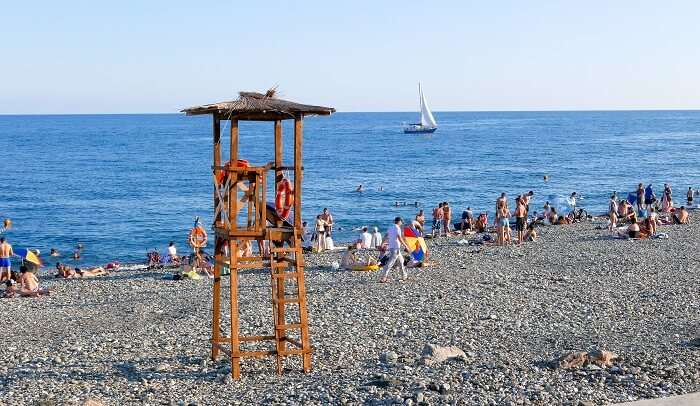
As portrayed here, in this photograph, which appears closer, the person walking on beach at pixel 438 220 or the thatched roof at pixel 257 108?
the thatched roof at pixel 257 108

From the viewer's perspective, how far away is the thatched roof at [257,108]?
13352 mm

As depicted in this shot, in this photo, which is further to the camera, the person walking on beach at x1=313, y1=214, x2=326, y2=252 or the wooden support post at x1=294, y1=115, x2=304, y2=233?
the person walking on beach at x1=313, y1=214, x2=326, y2=252

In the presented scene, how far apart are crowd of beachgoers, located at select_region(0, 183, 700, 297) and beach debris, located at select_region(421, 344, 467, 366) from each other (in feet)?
13.4

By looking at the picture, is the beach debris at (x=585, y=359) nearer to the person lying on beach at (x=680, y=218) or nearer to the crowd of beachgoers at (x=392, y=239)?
the crowd of beachgoers at (x=392, y=239)

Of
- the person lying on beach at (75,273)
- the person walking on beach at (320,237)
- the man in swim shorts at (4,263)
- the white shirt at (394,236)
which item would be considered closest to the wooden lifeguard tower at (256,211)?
the white shirt at (394,236)

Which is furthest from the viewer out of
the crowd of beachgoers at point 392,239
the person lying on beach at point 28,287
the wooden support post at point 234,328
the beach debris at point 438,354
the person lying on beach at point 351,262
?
the person lying on beach at point 351,262

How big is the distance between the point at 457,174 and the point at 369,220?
31139mm

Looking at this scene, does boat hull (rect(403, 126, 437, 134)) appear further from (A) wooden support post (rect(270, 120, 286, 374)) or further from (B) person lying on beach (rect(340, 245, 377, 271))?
(A) wooden support post (rect(270, 120, 286, 374))

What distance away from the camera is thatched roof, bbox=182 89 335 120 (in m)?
13.4

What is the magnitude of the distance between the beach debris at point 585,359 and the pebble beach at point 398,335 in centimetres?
12

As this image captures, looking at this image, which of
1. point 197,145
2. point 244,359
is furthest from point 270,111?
point 197,145

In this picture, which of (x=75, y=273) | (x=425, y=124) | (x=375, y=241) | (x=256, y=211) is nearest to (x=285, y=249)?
(x=256, y=211)

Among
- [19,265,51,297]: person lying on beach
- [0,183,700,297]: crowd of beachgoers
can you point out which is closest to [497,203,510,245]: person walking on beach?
[0,183,700,297]: crowd of beachgoers

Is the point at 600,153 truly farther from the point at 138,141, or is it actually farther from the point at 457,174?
the point at 138,141
